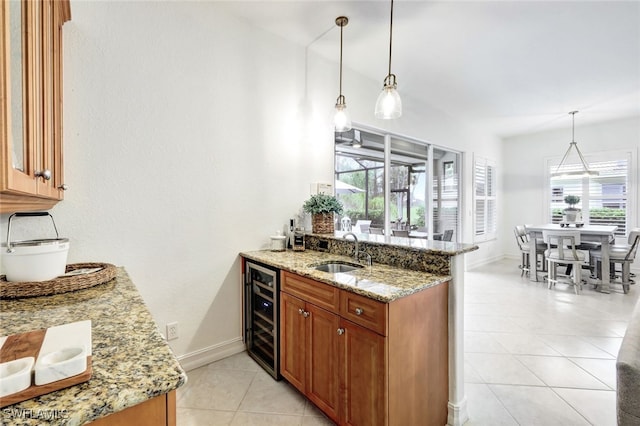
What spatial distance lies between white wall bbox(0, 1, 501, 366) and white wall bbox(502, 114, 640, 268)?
5.78 m

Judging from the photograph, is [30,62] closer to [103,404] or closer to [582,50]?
[103,404]

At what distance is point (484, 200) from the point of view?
6.22 m

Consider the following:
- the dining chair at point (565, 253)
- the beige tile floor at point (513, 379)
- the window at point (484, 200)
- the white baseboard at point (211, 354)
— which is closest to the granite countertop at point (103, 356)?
the beige tile floor at point (513, 379)

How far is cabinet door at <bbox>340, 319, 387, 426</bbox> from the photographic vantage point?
1373mm

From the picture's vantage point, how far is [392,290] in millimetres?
1438

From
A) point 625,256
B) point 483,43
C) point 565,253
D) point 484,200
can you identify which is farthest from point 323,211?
point 484,200

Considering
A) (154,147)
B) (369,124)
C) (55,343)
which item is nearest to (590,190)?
(369,124)

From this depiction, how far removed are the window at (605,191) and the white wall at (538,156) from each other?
114 millimetres

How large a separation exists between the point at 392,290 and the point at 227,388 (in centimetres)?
147

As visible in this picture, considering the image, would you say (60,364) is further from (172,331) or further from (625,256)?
(625,256)

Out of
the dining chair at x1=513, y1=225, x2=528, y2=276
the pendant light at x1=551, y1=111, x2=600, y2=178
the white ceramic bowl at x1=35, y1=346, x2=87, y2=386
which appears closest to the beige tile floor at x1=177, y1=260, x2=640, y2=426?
the white ceramic bowl at x1=35, y1=346, x2=87, y2=386

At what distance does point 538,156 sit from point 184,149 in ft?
23.9

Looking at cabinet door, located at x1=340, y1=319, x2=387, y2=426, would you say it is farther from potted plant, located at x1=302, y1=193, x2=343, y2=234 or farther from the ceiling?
the ceiling

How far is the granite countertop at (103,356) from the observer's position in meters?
0.58
